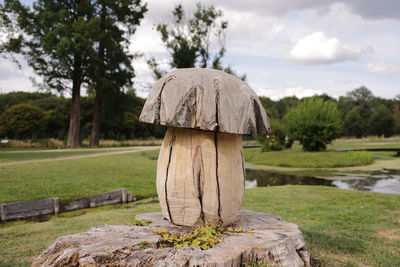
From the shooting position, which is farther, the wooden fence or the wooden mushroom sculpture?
the wooden fence

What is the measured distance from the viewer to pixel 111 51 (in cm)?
2950

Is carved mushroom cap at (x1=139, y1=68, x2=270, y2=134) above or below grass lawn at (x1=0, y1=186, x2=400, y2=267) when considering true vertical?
above

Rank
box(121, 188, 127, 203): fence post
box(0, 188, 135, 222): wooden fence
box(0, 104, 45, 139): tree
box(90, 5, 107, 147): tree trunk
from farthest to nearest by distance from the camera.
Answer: box(0, 104, 45, 139): tree → box(90, 5, 107, 147): tree trunk → box(121, 188, 127, 203): fence post → box(0, 188, 135, 222): wooden fence

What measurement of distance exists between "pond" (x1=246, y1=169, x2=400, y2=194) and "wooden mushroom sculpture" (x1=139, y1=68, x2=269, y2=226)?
10.9 m

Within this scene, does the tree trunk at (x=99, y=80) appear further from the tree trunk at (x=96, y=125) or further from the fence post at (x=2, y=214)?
the fence post at (x=2, y=214)

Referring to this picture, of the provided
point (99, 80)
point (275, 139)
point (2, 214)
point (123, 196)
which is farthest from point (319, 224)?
point (99, 80)

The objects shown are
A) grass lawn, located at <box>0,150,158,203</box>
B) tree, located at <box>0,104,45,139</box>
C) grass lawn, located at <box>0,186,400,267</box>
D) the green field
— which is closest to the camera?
grass lawn, located at <box>0,186,400,267</box>

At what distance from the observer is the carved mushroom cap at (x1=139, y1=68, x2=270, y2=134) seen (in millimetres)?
3846

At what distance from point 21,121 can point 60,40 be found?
1152cm

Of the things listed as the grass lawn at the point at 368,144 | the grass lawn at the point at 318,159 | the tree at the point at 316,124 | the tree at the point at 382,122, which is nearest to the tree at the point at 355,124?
the tree at the point at 382,122

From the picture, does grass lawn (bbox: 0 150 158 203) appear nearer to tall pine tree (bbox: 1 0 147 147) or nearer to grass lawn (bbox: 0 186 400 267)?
grass lawn (bbox: 0 186 400 267)

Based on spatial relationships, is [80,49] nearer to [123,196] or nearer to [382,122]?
[123,196]

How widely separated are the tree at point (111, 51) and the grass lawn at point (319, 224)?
20.9 m

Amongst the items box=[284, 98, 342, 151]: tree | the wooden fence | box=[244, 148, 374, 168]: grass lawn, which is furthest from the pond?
the wooden fence
